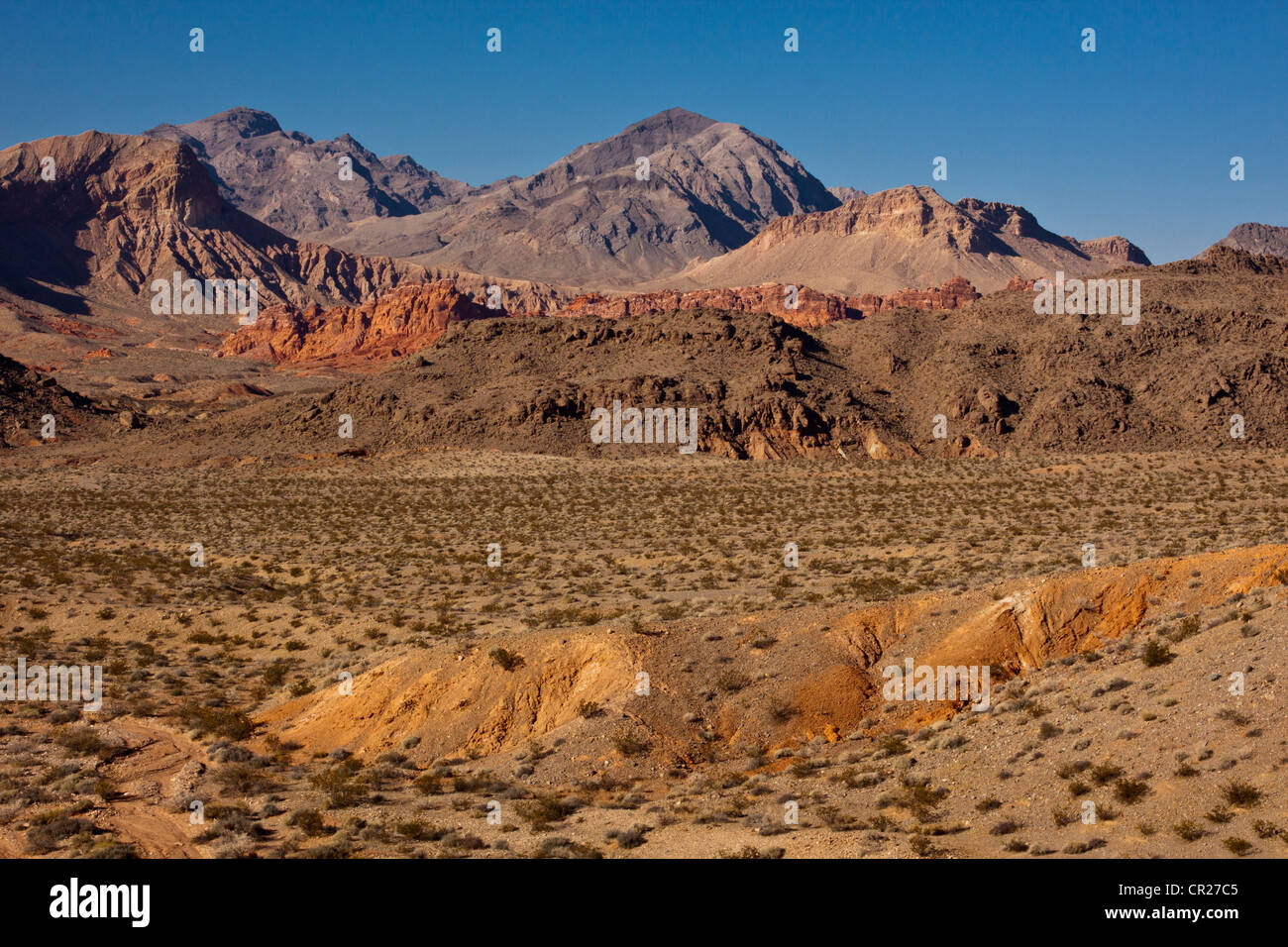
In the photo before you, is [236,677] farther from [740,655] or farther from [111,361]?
[111,361]

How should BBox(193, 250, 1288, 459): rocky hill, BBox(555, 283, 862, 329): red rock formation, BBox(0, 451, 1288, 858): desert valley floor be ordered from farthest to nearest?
BBox(555, 283, 862, 329): red rock formation → BBox(193, 250, 1288, 459): rocky hill → BBox(0, 451, 1288, 858): desert valley floor

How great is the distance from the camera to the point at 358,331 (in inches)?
5753

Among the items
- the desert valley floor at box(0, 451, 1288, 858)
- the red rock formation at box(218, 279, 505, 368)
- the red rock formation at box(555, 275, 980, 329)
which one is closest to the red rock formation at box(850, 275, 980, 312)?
the red rock formation at box(555, 275, 980, 329)

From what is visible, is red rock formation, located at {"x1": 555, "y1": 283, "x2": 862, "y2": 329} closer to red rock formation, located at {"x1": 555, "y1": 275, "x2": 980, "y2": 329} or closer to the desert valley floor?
red rock formation, located at {"x1": 555, "y1": 275, "x2": 980, "y2": 329}

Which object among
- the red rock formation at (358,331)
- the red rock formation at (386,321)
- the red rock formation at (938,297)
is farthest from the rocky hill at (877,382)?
the red rock formation at (938,297)

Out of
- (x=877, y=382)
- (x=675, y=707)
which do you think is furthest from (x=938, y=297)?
(x=675, y=707)

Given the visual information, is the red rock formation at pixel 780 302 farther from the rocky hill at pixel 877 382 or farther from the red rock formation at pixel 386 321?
the rocky hill at pixel 877 382

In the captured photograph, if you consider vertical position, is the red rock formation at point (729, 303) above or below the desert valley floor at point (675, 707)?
above

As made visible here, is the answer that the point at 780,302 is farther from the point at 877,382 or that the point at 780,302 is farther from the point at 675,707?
the point at 675,707

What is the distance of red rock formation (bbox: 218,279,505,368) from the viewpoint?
14125 cm

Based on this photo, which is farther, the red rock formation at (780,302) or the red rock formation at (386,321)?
the red rock formation at (780,302)

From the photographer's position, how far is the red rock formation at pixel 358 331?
141m
